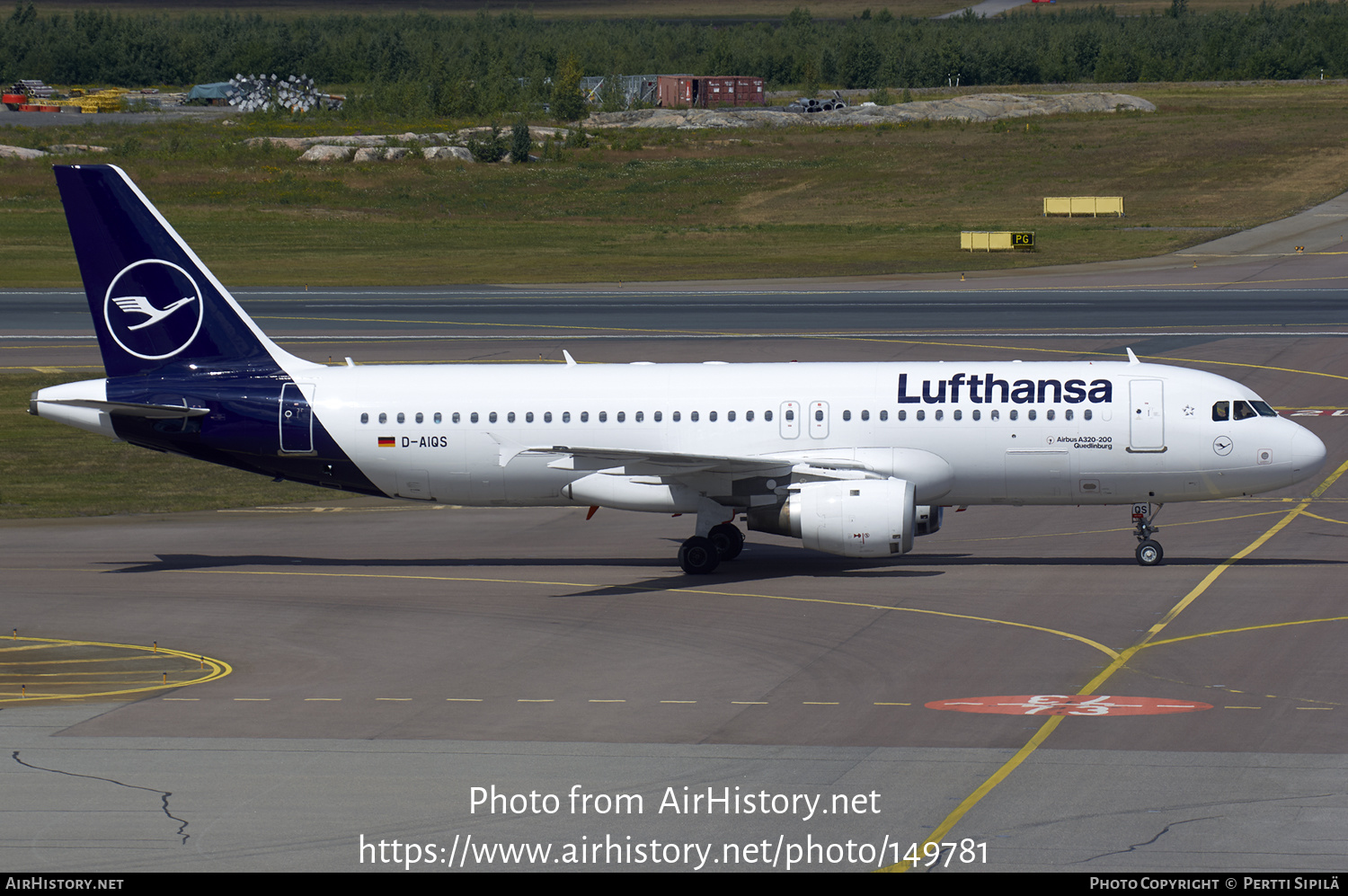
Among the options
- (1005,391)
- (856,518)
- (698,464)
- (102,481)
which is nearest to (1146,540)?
(1005,391)

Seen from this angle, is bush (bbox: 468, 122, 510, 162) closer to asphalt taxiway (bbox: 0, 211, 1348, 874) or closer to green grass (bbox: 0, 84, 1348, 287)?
green grass (bbox: 0, 84, 1348, 287)

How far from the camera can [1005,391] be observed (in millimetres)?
39281

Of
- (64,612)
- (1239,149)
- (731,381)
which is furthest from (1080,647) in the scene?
(1239,149)

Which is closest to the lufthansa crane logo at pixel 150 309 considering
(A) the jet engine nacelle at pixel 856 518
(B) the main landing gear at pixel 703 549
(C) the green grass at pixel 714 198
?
(B) the main landing gear at pixel 703 549

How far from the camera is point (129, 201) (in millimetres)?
41156

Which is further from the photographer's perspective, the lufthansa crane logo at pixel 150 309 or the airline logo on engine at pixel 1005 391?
the lufthansa crane logo at pixel 150 309

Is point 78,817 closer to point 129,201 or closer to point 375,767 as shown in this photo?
point 375,767

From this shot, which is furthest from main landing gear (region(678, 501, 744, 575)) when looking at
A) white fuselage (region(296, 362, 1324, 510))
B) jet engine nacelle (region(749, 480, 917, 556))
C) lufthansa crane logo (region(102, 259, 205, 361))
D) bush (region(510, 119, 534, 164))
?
bush (region(510, 119, 534, 164))

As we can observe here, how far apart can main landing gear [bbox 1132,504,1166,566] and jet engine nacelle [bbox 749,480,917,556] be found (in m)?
6.30

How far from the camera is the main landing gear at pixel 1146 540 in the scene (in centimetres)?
3925

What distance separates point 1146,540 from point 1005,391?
17.3ft

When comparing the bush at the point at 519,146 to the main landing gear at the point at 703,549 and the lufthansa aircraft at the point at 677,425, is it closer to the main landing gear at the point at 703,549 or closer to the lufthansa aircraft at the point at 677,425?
the lufthansa aircraft at the point at 677,425

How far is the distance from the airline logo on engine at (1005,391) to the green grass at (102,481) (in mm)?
22419

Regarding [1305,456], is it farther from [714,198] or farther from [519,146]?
[519,146]
